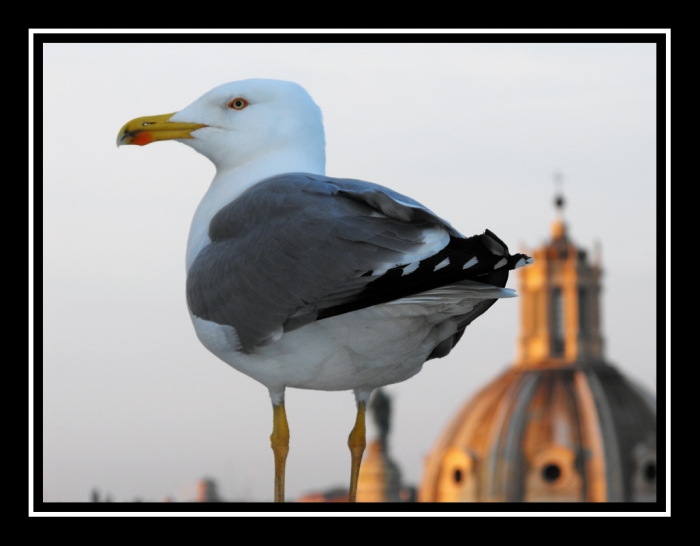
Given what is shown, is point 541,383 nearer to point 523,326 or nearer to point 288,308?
point 523,326

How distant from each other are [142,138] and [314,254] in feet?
2.01

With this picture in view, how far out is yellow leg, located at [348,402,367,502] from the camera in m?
2.44

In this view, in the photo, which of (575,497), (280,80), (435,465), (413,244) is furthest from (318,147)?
(435,465)

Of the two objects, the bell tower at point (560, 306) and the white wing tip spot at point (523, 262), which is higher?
the bell tower at point (560, 306)

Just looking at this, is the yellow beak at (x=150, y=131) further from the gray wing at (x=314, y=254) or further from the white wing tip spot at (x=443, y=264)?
the white wing tip spot at (x=443, y=264)

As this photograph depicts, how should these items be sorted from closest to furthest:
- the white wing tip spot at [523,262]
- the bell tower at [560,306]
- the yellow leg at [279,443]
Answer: the white wing tip spot at [523,262] → the yellow leg at [279,443] → the bell tower at [560,306]

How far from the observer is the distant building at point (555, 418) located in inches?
1531

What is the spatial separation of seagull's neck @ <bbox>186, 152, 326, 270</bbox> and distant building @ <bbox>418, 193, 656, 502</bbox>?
36.1m

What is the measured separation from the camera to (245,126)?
2547mm

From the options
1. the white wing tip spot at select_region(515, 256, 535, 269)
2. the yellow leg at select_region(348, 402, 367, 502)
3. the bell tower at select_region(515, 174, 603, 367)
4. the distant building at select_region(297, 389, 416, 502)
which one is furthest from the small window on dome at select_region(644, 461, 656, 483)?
the white wing tip spot at select_region(515, 256, 535, 269)

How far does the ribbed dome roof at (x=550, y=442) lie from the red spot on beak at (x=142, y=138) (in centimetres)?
3522

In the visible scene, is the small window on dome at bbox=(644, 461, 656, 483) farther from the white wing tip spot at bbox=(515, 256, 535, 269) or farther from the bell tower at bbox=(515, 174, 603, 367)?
the white wing tip spot at bbox=(515, 256, 535, 269)

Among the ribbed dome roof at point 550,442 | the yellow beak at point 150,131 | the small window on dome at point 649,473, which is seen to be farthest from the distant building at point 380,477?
the yellow beak at point 150,131

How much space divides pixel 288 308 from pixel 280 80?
61 cm
